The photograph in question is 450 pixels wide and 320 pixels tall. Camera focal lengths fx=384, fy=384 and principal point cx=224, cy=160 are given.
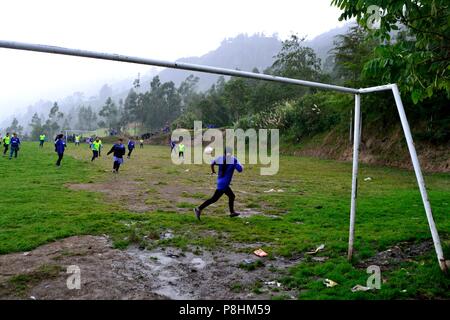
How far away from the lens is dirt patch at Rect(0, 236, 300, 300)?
16.9 feet

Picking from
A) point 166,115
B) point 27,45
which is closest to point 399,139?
point 27,45

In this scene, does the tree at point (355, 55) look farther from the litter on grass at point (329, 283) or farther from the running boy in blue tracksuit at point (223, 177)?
the litter on grass at point (329, 283)

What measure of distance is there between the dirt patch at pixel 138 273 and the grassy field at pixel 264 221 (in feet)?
1.17

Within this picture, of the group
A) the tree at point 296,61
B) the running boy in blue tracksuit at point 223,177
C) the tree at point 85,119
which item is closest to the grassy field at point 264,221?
the running boy in blue tracksuit at point 223,177

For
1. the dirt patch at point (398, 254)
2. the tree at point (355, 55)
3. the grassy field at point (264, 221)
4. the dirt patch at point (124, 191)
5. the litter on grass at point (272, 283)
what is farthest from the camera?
the tree at point (355, 55)

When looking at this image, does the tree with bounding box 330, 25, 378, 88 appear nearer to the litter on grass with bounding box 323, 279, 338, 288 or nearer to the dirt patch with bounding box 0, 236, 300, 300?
the dirt patch with bounding box 0, 236, 300, 300

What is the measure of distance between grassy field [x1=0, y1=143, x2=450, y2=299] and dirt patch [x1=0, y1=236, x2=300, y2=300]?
356 mm

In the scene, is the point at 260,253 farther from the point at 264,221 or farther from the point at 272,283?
the point at 264,221

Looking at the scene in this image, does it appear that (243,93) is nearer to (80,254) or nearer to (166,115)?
(166,115)

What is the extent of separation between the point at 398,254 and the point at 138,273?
444 centimetres

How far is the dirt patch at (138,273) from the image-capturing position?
5145 mm

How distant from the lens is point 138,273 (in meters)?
5.89

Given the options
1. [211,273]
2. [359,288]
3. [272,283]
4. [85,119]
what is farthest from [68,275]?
[85,119]

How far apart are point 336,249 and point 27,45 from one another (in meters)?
5.82
